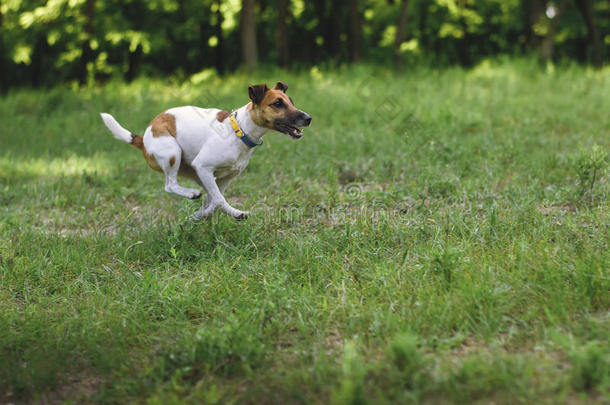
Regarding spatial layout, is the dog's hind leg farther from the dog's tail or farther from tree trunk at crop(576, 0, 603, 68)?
tree trunk at crop(576, 0, 603, 68)

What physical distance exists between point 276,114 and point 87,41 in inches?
538

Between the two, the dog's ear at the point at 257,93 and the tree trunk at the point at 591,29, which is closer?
the dog's ear at the point at 257,93

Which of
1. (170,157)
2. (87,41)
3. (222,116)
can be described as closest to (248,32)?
(87,41)

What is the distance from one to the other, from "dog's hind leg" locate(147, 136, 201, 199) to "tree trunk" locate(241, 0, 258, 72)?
10298 mm

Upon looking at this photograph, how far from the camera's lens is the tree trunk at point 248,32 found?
15.1 meters

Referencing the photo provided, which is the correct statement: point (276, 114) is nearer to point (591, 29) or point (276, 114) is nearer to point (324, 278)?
point (324, 278)

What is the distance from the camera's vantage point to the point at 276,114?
194 inches

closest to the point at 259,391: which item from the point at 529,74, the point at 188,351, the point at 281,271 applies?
the point at 188,351

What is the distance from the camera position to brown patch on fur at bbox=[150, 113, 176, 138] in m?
5.18

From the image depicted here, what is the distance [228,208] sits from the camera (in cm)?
511

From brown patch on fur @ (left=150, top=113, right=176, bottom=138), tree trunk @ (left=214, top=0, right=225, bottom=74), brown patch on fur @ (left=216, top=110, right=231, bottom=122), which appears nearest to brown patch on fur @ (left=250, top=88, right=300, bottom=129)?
brown patch on fur @ (left=216, top=110, right=231, bottom=122)

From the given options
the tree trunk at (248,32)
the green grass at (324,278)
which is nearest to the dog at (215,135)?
the green grass at (324,278)

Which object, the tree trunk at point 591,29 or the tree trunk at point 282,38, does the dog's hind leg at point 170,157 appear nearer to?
the tree trunk at point 282,38

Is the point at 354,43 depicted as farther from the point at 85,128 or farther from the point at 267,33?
the point at 85,128
